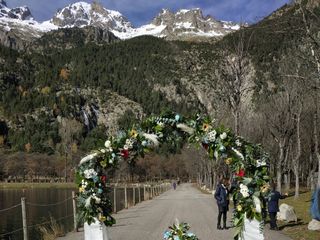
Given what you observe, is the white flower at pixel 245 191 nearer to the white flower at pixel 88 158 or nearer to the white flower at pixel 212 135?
the white flower at pixel 212 135

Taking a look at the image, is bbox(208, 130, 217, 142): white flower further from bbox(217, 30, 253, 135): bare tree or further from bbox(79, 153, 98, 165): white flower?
bbox(217, 30, 253, 135): bare tree

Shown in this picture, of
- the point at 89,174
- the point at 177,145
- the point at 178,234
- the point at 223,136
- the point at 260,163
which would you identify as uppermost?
the point at 223,136

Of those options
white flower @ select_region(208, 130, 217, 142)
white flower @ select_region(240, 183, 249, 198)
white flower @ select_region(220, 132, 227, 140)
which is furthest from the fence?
white flower @ select_region(240, 183, 249, 198)

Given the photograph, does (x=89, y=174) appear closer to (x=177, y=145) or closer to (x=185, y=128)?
(x=177, y=145)

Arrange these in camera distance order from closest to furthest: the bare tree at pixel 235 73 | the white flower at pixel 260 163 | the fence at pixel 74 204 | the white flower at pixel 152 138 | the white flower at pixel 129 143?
1. the white flower at pixel 260 163
2. the white flower at pixel 152 138
3. the white flower at pixel 129 143
4. the fence at pixel 74 204
5. the bare tree at pixel 235 73

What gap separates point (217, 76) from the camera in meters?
28.2

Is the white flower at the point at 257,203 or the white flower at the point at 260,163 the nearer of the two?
the white flower at the point at 257,203

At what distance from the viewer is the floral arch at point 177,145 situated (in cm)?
839

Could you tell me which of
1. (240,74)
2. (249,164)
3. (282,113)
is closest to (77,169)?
(249,164)

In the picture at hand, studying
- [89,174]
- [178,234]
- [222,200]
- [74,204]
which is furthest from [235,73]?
[178,234]

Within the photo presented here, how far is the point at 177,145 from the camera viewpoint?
9227mm

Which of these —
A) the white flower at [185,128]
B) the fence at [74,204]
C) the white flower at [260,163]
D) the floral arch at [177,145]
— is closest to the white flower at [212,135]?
the floral arch at [177,145]

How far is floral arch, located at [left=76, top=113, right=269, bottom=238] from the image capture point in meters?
8.39

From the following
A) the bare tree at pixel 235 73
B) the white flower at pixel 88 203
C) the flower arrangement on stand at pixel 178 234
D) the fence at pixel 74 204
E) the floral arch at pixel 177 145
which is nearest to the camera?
the flower arrangement on stand at pixel 178 234
